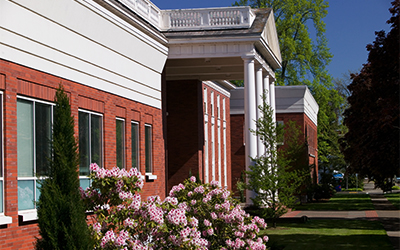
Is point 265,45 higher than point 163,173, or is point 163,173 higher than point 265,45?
point 265,45

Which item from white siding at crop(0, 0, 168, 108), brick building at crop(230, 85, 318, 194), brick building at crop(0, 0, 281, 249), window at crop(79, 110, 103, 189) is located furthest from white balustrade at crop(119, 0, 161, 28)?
brick building at crop(230, 85, 318, 194)

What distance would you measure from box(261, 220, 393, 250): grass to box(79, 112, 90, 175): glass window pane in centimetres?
561

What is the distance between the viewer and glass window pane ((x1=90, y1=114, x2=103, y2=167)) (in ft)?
55.4

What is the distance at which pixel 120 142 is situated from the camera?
62.9 feet

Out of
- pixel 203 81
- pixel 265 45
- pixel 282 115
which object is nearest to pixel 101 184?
pixel 265 45

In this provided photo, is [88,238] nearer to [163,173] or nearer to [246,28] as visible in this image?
[163,173]

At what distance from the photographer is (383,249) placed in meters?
17.5

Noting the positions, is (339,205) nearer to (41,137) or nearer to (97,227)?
(41,137)

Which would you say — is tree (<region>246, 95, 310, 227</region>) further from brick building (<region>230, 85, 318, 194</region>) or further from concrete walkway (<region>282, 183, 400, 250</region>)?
brick building (<region>230, 85, 318, 194</region>)

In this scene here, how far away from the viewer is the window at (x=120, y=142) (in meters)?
19.0

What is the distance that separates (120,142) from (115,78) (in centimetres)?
220

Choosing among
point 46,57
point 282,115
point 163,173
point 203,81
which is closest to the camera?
point 46,57

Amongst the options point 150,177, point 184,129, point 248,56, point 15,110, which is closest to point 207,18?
point 248,56

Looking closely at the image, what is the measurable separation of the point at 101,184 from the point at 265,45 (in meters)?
17.7
